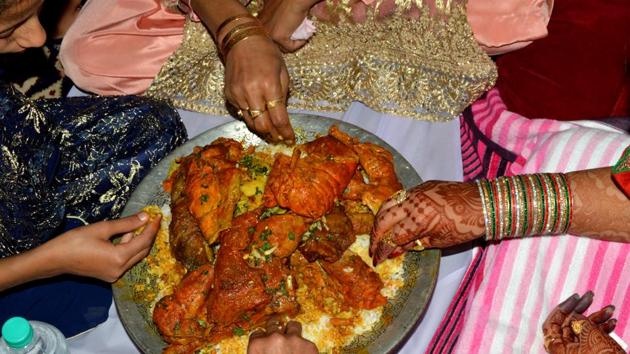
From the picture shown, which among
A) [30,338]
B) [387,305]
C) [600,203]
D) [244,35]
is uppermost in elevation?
[244,35]

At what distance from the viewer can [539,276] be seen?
174cm

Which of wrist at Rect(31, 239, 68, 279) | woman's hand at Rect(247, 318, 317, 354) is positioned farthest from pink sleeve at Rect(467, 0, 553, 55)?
wrist at Rect(31, 239, 68, 279)

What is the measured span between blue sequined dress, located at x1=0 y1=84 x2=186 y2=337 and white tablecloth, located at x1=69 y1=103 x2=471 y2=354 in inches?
2.9

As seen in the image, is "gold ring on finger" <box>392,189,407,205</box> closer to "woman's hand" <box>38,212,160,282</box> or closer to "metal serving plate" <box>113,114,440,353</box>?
"metal serving plate" <box>113,114,440,353</box>

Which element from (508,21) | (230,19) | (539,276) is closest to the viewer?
(539,276)

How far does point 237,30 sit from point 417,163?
0.81 m

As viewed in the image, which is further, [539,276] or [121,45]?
[121,45]

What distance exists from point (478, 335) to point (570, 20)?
1.29 m

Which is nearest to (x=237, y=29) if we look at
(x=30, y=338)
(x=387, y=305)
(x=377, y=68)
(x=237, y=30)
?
(x=237, y=30)

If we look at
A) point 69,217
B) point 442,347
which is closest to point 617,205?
point 442,347

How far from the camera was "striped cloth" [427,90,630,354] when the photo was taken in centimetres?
166

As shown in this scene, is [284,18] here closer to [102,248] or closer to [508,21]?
[508,21]

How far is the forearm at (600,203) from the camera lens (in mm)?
1603

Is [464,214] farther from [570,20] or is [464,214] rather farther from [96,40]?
[96,40]
